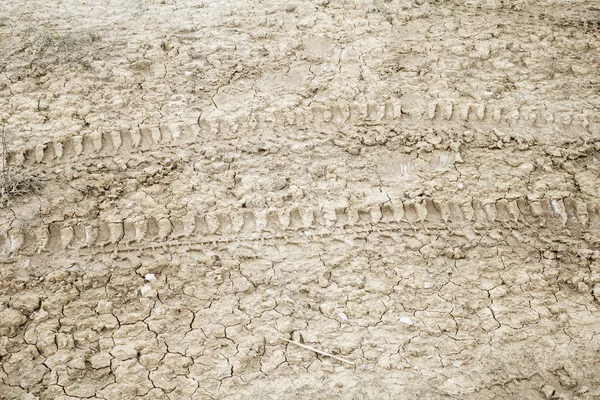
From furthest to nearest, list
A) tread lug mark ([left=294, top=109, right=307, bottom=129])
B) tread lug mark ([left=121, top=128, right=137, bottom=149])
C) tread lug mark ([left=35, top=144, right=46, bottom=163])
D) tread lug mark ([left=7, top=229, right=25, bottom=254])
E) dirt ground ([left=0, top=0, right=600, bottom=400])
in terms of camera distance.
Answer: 1. tread lug mark ([left=294, top=109, right=307, bottom=129])
2. tread lug mark ([left=121, top=128, right=137, bottom=149])
3. tread lug mark ([left=35, top=144, right=46, bottom=163])
4. tread lug mark ([left=7, top=229, right=25, bottom=254])
5. dirt ground ([left=0, top=0, right=600, bottom=400])

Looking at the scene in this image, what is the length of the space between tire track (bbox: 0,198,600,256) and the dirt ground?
1 centimetres

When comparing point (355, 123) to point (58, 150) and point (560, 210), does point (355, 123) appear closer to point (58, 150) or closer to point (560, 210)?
point (560, 210)

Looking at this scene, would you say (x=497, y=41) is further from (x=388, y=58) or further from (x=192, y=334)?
(x=192, y=334)

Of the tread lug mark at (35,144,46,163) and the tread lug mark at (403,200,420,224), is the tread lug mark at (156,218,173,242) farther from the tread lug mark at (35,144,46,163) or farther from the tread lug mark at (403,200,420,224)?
the tread lug mark at (403,200,420,224)

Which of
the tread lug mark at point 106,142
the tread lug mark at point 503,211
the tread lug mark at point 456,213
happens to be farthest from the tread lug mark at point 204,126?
the tread lug mark at point 503,211

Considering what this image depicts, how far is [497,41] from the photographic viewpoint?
387 cm

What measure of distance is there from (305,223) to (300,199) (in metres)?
0.17

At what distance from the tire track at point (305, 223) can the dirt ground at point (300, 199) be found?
1 cm

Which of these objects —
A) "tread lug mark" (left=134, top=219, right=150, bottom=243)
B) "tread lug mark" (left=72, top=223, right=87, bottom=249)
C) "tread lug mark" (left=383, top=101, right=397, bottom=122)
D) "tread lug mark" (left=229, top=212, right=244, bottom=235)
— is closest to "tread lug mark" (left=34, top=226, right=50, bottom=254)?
"tread lug mark" (left=72, top=223, right=87, bottom=249)

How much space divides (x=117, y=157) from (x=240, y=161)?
75 cm

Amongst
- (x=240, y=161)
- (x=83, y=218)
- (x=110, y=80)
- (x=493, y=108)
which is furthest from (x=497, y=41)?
(x=83, y=218)

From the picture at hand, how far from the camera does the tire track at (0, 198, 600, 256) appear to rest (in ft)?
9.38

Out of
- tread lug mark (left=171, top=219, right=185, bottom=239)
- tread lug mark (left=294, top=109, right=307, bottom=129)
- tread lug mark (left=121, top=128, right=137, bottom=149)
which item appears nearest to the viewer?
tread lug mark (left=171, top=219, right=185, bottom=239)

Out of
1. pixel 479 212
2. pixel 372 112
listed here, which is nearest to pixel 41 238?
pixel 372 112
